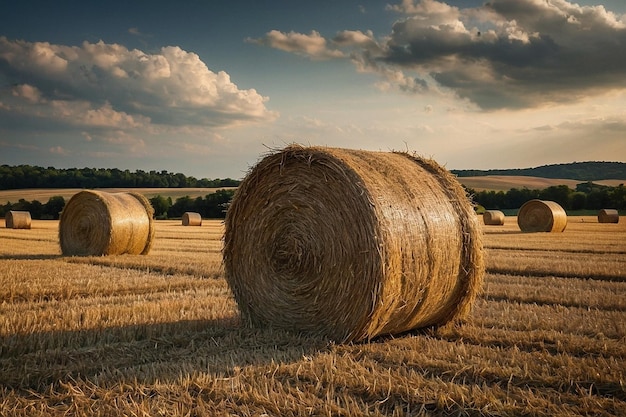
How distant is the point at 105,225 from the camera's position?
14727mm

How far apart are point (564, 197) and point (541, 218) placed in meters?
26.7

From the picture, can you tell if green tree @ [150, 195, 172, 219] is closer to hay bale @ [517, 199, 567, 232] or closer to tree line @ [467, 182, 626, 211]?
tree line @ [467, 182, 626, 211]

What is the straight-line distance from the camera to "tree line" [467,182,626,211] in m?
49.7

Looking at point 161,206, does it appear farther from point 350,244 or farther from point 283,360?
point 283,360

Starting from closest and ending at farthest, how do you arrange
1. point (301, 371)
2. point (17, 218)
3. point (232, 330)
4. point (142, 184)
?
point (301, 371) → point (232, 330) → point (17, 218) → point (142, 184)

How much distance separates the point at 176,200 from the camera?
53.2 meters

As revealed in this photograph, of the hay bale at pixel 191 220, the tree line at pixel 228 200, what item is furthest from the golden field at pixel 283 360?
the tree line at pixel 228 200

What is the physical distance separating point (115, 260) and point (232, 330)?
26.0 feet

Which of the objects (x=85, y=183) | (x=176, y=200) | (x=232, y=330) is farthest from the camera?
(x=85, y=183)

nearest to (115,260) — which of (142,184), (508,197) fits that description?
(508,197)

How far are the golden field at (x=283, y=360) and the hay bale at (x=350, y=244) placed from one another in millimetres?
298

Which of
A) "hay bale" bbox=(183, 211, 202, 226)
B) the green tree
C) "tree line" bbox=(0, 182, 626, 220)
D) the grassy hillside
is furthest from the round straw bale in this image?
the green tree

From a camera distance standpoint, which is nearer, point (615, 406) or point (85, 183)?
point (615, 406)

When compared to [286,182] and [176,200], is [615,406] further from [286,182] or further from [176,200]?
[176,200]
